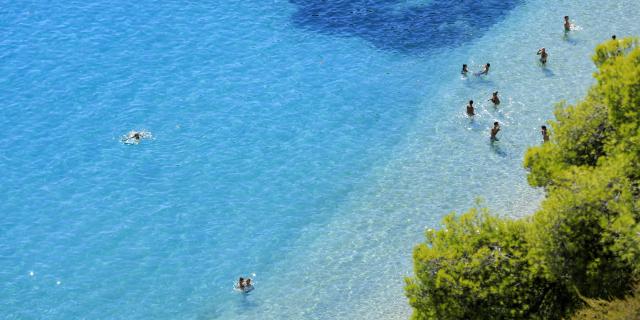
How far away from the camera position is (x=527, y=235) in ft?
73.4

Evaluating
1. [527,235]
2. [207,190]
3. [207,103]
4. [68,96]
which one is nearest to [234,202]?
[207,190]

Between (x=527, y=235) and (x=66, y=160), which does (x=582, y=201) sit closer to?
(x=527, y=235)

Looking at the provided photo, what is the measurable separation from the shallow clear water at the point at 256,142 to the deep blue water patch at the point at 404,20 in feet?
0.44

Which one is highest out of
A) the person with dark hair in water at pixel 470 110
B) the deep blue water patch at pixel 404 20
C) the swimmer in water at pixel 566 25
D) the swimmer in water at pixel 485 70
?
the deep blue water patch at pixel 404 20

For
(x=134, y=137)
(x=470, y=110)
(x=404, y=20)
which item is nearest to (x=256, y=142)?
(x=134, y=137)

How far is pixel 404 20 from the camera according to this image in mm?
46375

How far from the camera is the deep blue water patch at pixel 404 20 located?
44.5 m

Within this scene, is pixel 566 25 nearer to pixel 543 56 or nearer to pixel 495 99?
pixel 543 56

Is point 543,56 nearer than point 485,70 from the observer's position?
Yes

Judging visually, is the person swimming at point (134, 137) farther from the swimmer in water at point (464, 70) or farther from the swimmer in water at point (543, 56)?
the swimmer in water at point (543, 56)

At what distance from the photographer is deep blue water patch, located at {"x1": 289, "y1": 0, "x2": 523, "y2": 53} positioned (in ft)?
146

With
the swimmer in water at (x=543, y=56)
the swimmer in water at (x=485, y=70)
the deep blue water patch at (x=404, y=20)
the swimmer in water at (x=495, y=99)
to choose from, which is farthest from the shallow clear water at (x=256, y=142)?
the swimmer in water at (x=485, y=70)

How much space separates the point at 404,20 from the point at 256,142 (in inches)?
548

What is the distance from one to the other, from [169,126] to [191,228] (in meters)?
7.45
